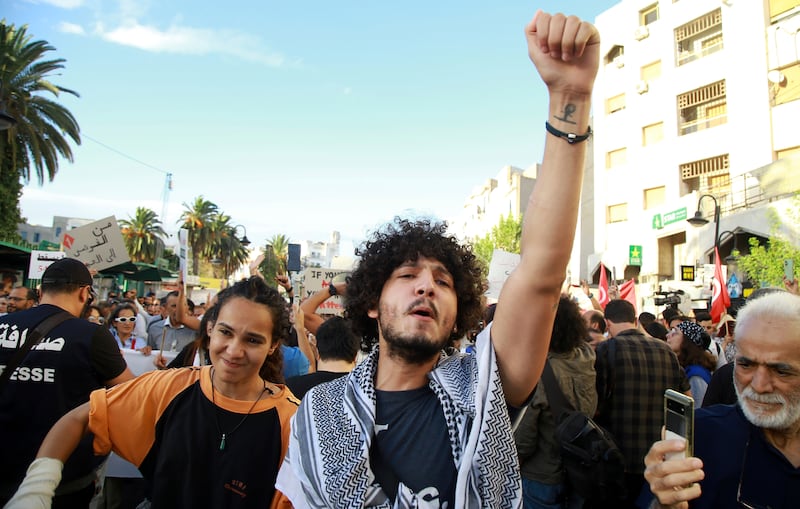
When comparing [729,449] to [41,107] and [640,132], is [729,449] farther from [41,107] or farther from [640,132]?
[640,132]

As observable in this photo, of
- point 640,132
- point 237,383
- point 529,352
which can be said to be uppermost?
point 640,132

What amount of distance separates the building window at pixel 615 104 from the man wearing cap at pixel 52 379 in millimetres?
31473

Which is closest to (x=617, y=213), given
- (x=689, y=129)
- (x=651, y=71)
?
(x=689, y=129)

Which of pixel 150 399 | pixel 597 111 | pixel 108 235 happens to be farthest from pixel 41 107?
pixel 597 111

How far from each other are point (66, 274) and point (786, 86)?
2692 centimetres

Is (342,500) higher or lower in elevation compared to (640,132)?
lower

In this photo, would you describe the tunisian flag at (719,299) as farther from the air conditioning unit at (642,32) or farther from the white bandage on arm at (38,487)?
the air conditioning unit at (642,32)

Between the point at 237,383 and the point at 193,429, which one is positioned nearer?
the point at 193,429

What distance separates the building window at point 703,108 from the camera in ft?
80.3

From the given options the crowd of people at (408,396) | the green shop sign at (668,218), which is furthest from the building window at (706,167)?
the crowd of people at (408,396)

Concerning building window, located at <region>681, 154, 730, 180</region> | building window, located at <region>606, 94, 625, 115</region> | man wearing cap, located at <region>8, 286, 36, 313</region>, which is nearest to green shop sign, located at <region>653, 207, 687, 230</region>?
building window, located at <region>681, 154, 730, 180</region>

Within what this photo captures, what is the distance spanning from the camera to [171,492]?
2221 millimetres

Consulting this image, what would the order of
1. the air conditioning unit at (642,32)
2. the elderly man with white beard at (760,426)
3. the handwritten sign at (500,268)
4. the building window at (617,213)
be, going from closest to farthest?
the elderly man with white beard at (760,426)
the handwritten sign at (500,268)
the air conditioning unit at (642,32)
the building window at (617,213)

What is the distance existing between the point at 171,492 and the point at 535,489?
2.45 metres
